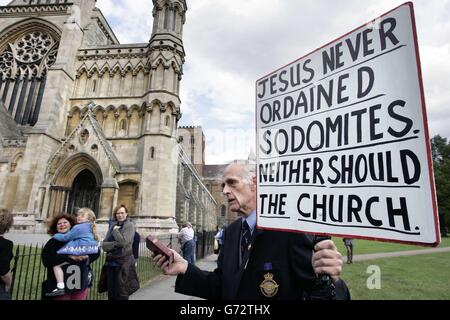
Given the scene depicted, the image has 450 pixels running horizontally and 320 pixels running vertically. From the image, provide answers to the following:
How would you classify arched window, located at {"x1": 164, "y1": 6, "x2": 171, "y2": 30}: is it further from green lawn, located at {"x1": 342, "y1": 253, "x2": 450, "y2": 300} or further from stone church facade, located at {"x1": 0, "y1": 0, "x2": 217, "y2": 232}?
green lawn, located at {"x1": 342, "y1": 253, "x2": 450, "y2": 300}

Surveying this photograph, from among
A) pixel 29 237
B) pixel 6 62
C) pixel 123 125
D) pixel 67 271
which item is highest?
pixel 6 62

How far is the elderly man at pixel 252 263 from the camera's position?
1.65m

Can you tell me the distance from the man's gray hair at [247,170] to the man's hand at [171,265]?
2.57 ft

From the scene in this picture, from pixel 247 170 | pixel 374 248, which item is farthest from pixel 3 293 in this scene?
pixel 374 248

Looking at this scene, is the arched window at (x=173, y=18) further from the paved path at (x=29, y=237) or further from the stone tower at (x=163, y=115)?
the paved path at (x=29, y=237)

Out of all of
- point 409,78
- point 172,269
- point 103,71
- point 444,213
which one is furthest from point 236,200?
point 444,213

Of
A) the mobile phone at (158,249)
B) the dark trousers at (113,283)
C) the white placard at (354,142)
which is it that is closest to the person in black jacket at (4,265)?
the dark trousers at (113,283)

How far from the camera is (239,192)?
2.16 meters

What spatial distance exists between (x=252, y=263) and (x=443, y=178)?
47.3 m

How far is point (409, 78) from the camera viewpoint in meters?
1.23

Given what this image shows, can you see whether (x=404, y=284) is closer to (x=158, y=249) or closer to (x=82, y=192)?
(x=158, y=249)

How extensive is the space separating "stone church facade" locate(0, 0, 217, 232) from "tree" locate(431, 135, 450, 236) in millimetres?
37110

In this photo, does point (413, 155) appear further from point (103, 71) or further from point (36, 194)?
point (103, 71)
